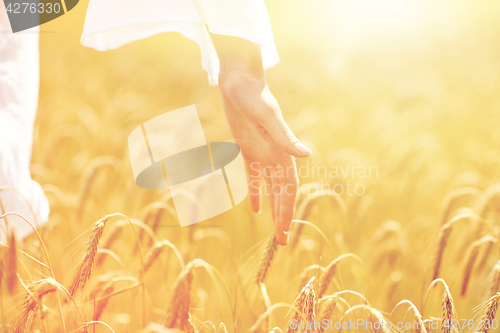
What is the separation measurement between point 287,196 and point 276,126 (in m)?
0.14

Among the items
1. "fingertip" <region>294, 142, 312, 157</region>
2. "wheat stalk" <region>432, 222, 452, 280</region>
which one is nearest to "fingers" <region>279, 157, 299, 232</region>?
"fingertip" <region>294, 142, 312, 157</region>

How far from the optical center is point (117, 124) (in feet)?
4.58

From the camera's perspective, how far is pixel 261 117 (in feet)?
1.76

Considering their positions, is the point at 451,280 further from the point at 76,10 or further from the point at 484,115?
the point at 76,10

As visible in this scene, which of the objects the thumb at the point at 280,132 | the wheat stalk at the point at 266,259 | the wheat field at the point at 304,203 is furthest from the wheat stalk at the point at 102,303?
the thumb at the point at 280,132

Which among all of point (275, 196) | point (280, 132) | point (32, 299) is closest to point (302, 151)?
point (280, 132)

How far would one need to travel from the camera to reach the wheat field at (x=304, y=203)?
1.81ft

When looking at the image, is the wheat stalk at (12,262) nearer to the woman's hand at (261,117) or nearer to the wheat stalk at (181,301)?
the wheat stalk at (181,301)

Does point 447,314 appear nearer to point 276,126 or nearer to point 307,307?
point 307,307

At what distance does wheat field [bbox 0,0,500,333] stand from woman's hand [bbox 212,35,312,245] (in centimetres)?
8

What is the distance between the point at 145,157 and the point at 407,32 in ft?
5.39

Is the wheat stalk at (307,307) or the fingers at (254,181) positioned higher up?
the fingers at (254,181)

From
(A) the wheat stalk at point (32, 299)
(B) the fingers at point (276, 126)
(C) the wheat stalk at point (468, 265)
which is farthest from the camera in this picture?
(C) the wheat stalk at point (468, 265)

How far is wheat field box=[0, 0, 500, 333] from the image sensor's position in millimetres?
551
